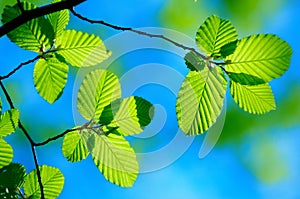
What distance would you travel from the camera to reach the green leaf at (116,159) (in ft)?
2.23

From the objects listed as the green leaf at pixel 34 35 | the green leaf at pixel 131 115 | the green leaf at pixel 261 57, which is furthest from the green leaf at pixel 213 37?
the green leaf at pixel 34 35

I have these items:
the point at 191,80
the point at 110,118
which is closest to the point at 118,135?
the point at 110,118

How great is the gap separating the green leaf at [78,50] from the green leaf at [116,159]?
0.40ft

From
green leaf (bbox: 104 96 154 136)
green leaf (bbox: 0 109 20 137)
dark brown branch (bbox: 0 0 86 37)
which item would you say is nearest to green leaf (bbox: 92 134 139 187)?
green leaf (bbox: 104 96 154 136)

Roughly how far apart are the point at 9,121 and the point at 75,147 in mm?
108

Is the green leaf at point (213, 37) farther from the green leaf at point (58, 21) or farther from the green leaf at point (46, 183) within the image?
the green leaf at point (46, 183)

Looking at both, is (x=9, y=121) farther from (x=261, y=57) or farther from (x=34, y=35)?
(x=261, y=57)

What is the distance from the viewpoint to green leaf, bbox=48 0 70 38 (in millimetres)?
677

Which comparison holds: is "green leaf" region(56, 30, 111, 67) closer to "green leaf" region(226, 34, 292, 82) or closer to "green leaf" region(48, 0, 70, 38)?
"green leaf" region(48, 0, 70, 38)

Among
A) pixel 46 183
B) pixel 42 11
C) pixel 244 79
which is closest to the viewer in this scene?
pixel 42 11

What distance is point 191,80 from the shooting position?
0.61 meters

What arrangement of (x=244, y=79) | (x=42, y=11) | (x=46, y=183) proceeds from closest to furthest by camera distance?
(x=42, y=11) < (x=244, y=79) < (x=46, y=183)

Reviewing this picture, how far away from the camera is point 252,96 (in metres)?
0.64

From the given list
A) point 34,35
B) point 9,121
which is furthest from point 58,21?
point 9,121
